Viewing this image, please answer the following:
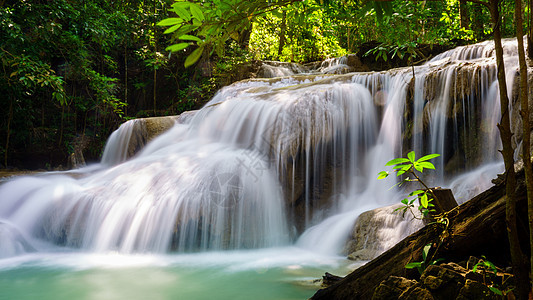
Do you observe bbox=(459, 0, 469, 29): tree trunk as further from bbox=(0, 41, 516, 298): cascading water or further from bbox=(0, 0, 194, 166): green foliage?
bbox=(0, 0, 194, 166): green foliage

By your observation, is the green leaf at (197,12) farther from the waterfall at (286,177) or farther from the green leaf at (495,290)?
the waterfall at (286,177)

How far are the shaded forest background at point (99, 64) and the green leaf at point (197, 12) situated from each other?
691cm

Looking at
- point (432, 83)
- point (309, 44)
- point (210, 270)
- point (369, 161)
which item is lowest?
point (210, 270)

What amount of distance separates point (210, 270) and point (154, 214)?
170 centimetres

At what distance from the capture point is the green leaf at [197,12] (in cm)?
124

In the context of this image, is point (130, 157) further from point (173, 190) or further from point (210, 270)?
point (210, 270)

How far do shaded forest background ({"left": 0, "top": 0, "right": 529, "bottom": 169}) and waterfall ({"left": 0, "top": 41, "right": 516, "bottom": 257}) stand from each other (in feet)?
6.15

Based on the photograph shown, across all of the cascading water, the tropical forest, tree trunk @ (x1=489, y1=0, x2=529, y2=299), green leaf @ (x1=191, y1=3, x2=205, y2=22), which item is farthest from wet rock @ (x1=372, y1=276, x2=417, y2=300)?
the cascading water

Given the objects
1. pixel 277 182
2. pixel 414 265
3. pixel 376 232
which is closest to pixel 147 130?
pixel 277 182

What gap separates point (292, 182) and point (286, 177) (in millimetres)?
125

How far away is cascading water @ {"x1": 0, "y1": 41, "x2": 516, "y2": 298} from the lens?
5.27 m

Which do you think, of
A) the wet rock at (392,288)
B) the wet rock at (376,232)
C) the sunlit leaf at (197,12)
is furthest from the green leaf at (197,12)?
the wet rock at (376,232)

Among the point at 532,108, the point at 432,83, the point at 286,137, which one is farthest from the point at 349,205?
the point at 532,108

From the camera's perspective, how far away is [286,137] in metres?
6.64
